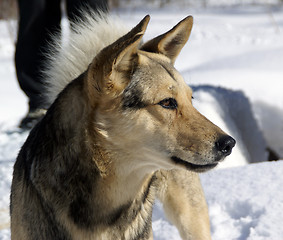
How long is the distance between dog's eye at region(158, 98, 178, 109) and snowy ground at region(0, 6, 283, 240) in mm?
1106

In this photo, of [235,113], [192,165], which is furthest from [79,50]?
[235,113]

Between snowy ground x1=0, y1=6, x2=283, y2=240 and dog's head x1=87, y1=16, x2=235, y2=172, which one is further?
snowy ground x1=0, y1=6, x2=283, y2=240

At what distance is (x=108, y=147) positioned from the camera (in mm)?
1945

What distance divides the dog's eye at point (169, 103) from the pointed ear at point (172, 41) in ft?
1.52

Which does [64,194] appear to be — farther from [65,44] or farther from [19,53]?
[19,53]

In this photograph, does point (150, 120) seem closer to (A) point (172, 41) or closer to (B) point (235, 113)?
(A) point (172, 41)

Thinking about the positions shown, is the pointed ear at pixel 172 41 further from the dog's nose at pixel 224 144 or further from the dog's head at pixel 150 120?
the dog's nose at pixel 224 144

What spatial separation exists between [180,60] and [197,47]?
97 centimetres

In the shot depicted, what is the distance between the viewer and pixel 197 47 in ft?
27.8

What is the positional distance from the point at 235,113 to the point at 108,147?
343 cm

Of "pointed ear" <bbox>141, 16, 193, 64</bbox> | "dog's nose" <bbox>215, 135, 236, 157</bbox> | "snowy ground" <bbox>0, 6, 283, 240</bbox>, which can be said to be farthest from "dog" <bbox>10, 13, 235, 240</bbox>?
"snowy ground" <bbox>0, 6, 283, 240</bbox>

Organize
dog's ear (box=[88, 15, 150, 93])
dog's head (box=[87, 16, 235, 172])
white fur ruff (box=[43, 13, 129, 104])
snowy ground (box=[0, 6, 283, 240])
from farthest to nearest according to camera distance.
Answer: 1. snowy ground (box=[0, 6, 283, 240])
2. white fur ruff (box=[43, 13, 129, 104])
3. dog's head (box=[87, 16, 235, 172])
4. dog's ear (box=[88, 15, 150, 93])

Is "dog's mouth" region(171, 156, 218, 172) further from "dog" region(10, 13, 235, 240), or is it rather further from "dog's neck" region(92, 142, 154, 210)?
"dog's neck" region(92, 142, 154, 210)

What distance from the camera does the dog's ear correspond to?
1780 mm
